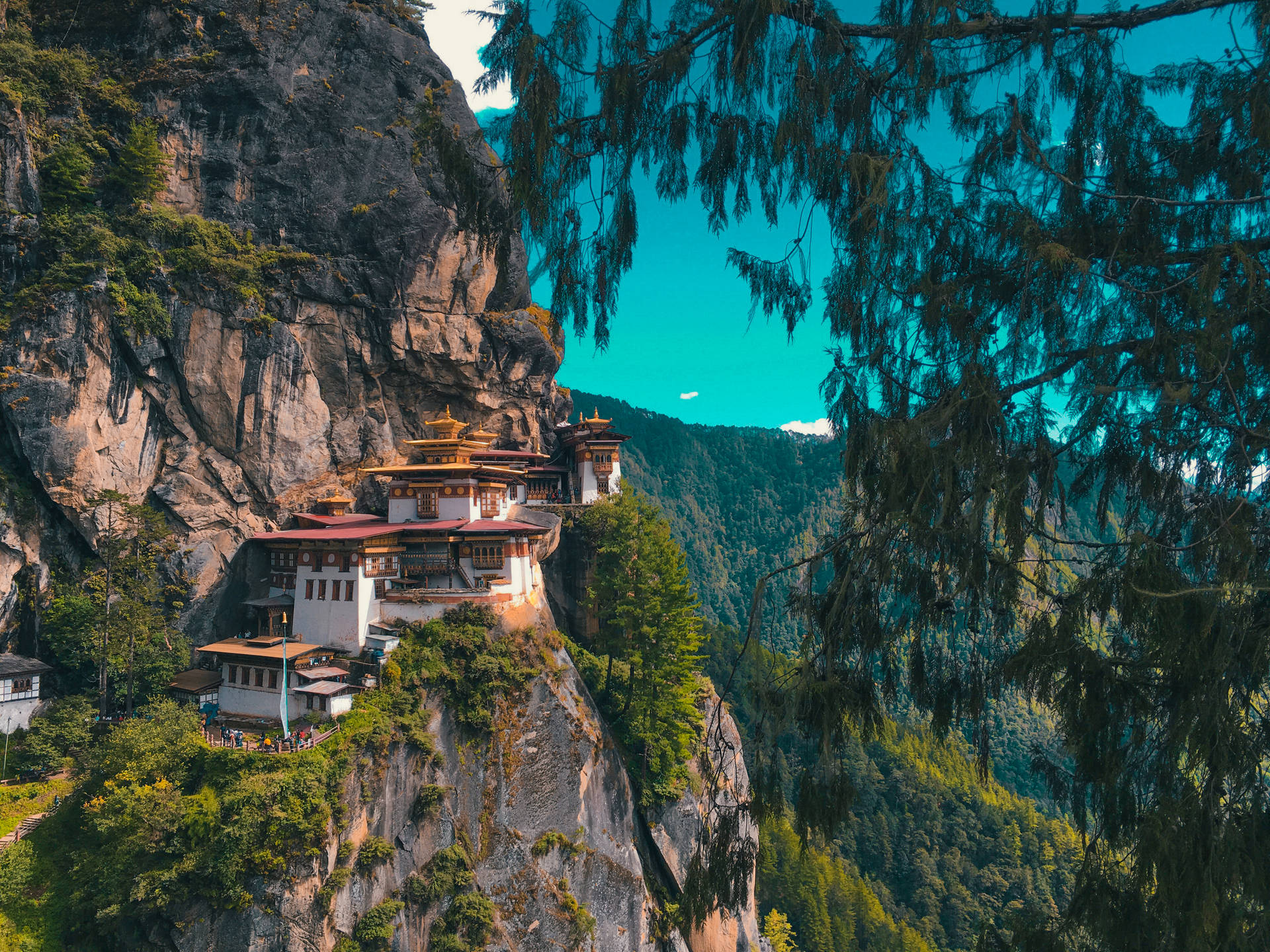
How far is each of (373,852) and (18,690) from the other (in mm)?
11811

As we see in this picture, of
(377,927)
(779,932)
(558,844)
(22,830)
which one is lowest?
(779,932)

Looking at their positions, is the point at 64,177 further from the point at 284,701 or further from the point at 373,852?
the point at 373,852

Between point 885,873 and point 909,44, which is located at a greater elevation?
point 909,44

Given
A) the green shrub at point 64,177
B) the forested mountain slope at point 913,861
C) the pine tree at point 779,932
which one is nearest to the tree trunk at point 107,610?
the green shrub at point 64,177

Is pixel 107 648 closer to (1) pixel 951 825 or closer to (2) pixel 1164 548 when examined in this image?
(2) pixel 1164 548

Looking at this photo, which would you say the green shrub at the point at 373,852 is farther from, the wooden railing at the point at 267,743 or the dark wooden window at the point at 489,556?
the dark wooden window at the point at 489,556

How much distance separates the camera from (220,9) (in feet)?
82.6

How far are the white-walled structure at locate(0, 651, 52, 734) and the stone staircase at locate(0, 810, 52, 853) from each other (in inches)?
135

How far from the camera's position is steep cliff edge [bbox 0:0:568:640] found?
20844 millimetres

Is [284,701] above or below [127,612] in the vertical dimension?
below

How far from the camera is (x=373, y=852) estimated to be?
17297 millimetres

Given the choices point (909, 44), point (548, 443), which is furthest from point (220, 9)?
point (909, 44)

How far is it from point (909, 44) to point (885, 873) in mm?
62617

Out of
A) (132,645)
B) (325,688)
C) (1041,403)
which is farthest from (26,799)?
(1041,403)
